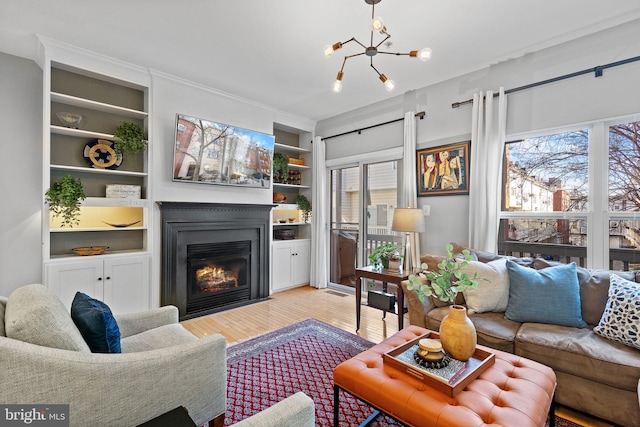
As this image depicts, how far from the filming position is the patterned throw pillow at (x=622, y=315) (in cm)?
174

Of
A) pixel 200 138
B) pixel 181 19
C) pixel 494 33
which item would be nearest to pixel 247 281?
pixel 200 138

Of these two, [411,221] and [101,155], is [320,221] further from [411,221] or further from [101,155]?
[101,155]

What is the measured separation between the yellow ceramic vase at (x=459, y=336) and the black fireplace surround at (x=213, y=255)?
3030mm

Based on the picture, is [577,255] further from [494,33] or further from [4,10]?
[4,10]

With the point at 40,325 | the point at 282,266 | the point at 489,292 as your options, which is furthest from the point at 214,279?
the point at 489,292

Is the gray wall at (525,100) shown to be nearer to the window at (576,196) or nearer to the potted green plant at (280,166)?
the window at (576,196)

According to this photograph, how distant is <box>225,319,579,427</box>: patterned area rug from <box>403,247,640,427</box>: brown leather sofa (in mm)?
212

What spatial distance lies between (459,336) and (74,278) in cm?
337

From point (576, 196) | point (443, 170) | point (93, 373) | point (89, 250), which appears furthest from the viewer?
point (443, 170)

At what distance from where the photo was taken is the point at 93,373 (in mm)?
1069

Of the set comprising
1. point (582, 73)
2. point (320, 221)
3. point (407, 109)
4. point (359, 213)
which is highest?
point (407, 109)

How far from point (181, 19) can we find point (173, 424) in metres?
2.77

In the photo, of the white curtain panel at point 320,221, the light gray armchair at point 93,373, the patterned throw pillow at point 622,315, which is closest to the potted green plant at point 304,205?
the white curtain panel at point 320,221

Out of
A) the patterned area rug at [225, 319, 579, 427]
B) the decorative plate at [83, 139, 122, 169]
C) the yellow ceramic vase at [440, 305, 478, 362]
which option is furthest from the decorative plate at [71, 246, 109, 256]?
the yellow ceramic vase at [440, 305, 478, 362]
